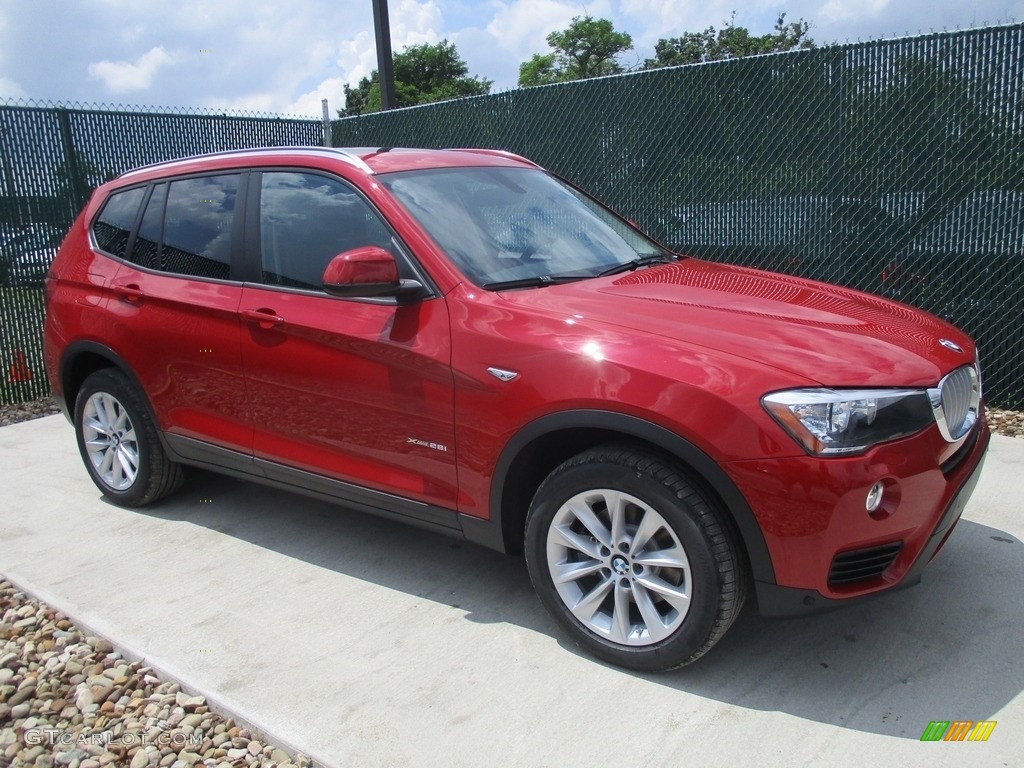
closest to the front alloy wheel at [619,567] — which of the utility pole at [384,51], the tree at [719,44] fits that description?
the utility pole at [384,51]

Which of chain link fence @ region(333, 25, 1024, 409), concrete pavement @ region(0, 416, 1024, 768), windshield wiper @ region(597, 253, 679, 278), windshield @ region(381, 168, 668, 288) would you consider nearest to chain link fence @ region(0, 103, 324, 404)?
concrete pavement @ region(0, 416, 1024, 768)

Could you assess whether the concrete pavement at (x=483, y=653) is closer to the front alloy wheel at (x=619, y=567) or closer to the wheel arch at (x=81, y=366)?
the front alloy wheel at (x=619, y=567)

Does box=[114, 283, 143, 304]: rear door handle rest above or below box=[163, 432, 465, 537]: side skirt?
above

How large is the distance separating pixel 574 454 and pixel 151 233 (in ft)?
8.61

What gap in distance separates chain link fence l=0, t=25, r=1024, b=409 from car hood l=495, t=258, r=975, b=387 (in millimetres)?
2779

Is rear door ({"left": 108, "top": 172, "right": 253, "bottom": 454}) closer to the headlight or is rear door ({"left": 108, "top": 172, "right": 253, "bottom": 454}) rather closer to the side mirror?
the side mirror

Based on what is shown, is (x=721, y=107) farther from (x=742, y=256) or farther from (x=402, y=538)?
(x=402, y=538)

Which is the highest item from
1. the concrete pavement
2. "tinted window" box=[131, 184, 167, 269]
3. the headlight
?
"tinted window" box=[131, 184, 167, 269]

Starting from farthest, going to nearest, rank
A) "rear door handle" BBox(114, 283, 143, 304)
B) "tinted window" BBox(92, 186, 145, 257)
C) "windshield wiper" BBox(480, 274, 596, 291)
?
1. "tinted window" BBox(92, 186, 145, 257)
2. "rear door handle" BBox(114, 283, 143, 304)
3. "windshield wiper" BBox(480, 274, 596, 291)

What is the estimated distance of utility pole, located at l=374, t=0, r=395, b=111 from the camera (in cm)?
957

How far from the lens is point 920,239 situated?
608cm

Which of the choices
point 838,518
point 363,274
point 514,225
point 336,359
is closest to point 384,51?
point 514,225

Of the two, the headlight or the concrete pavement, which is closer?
the headlight

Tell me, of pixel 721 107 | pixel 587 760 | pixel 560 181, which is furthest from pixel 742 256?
pixel 587 760
